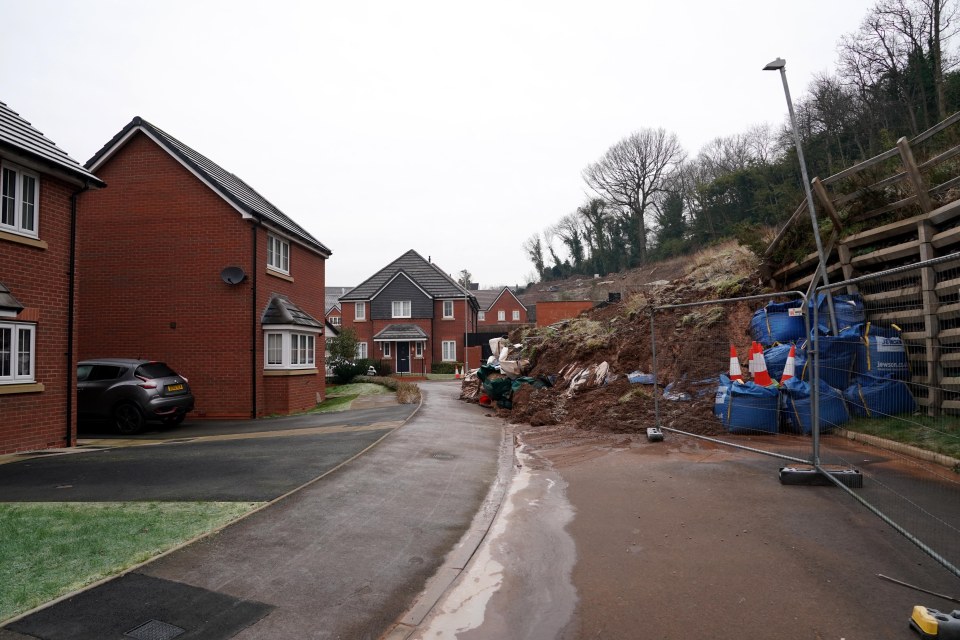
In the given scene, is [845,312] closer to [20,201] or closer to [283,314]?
[283,314]

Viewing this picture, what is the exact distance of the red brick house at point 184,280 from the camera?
1630 centimetres

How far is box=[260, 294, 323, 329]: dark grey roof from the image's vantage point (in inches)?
656

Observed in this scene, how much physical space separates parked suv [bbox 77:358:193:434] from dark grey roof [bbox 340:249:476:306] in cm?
3345

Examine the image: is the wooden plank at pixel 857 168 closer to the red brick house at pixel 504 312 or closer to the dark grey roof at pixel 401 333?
the dark grey roof at pixel 401 333

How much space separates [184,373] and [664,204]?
46499 mm

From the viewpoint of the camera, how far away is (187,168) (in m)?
16.6

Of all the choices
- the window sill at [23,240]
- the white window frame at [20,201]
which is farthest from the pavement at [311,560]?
the white window frame at [20,201]

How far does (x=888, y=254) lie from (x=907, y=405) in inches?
137

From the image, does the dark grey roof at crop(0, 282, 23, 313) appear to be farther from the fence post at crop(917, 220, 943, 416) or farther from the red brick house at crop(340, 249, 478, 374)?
the red brick house at crop(340, 249, 478, 374)

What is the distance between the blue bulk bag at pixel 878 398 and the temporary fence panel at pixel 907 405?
0.01 meters

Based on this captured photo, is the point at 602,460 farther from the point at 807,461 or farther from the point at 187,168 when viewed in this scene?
the point at 187,168

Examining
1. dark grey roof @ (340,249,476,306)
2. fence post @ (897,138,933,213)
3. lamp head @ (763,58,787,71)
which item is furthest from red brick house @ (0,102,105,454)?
dark grey roof @ (340,249,476,306)

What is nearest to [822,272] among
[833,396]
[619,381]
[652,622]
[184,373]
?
[833,396]

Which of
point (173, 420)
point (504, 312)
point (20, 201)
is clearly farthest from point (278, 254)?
point (504, 312)
